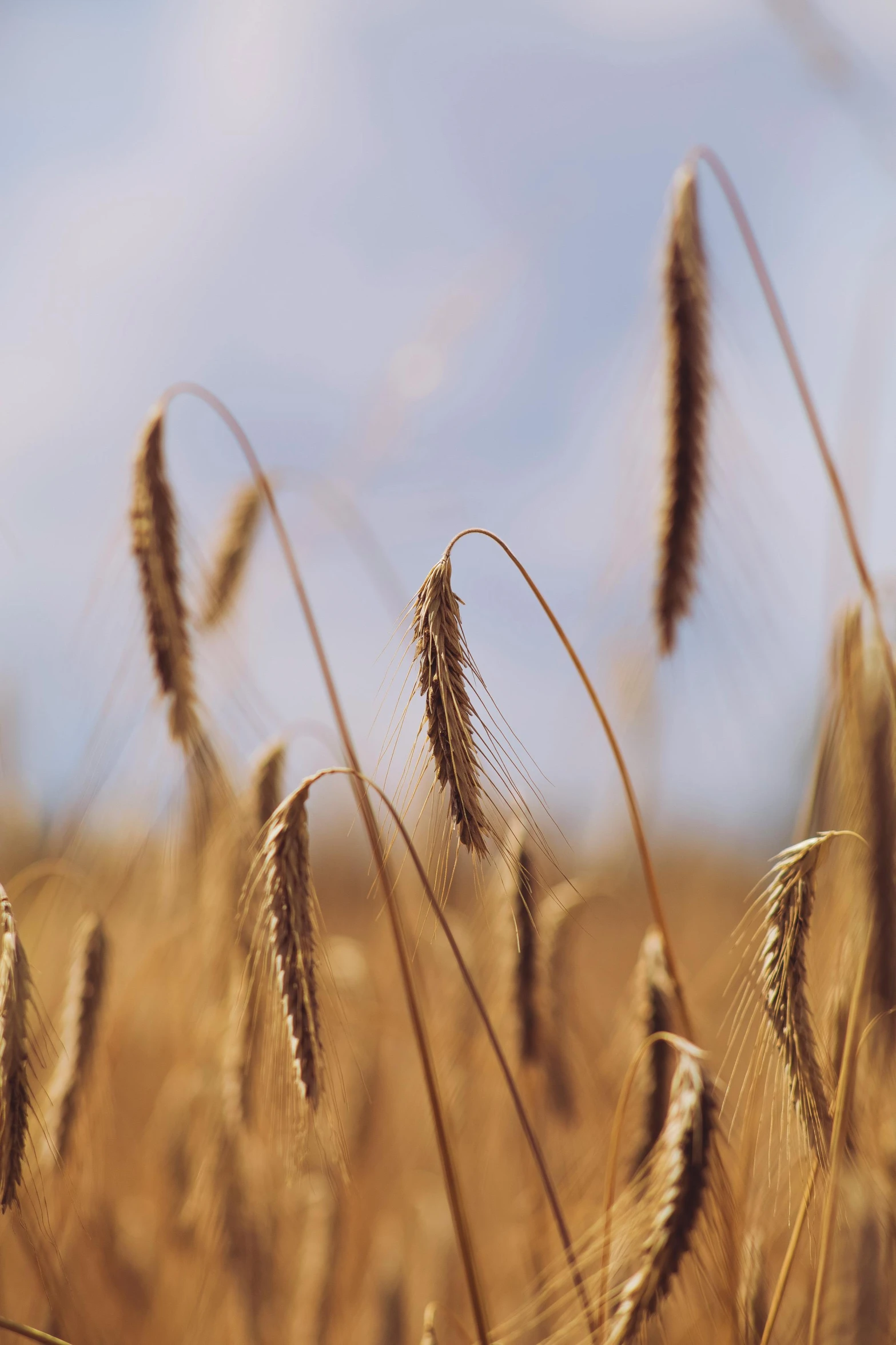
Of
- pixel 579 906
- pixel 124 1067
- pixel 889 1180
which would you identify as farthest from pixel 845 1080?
pixel 124 1067

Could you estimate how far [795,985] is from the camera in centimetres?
92

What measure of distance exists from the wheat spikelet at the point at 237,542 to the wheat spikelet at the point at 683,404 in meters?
1.02

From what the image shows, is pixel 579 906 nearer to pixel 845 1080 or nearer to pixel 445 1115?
pixel 445 1115

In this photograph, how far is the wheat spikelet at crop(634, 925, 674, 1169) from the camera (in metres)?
1.40

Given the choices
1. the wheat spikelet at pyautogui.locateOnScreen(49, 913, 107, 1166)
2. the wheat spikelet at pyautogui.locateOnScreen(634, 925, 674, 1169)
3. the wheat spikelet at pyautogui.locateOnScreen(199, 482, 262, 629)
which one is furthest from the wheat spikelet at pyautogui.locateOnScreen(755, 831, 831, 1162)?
the wheat spikelet at pyautogui.locateOnScreen(199, 482, 262, 629)

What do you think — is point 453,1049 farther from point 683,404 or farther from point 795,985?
point 683,404

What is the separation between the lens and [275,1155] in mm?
1916

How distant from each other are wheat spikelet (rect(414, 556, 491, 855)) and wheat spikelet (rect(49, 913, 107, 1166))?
3.48ft

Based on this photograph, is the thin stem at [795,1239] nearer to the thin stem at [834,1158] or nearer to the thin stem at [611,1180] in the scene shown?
the thin stem at [834,1158]

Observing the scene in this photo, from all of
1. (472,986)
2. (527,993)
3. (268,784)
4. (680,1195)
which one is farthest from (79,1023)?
(680,1195)

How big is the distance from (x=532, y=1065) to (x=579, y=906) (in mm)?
→ 327

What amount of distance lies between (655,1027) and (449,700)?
0.86 meters

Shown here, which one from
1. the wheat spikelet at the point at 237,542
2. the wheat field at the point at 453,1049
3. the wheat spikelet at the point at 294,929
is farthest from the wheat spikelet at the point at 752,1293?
the wheat spikelet at the point at 237,542

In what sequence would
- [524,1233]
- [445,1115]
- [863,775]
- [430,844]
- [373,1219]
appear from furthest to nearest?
[373,1219] < [524,1233] < [445,1115] < [863,775] < [430,844]
